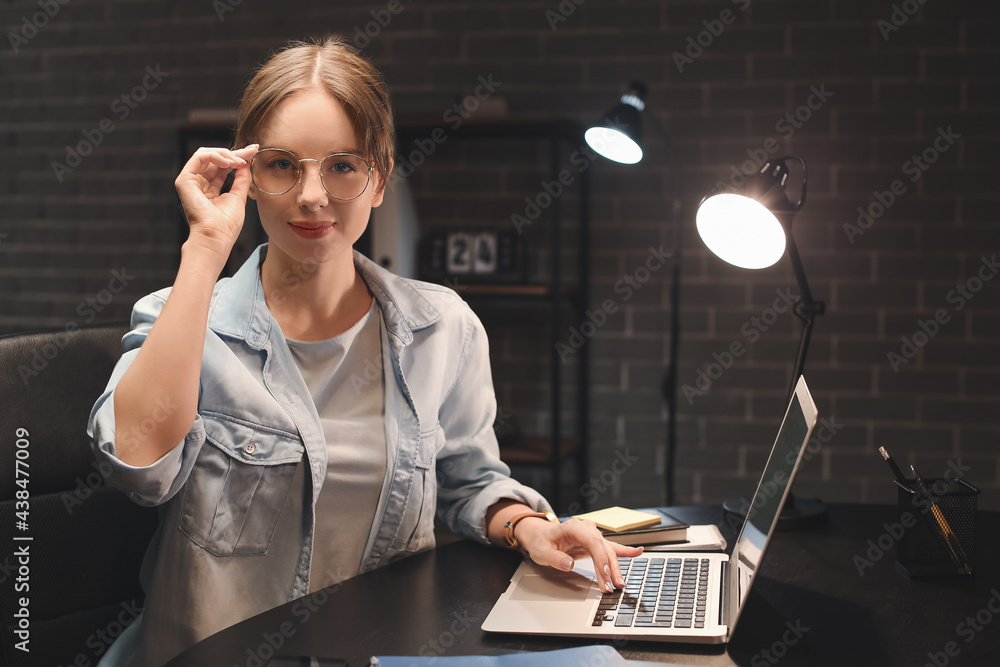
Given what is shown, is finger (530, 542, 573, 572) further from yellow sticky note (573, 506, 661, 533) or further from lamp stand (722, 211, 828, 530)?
lamp stand (722, 211, 828, 530)

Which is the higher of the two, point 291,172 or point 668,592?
point 291,172

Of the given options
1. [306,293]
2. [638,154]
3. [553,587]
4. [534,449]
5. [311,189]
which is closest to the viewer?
[553,587]

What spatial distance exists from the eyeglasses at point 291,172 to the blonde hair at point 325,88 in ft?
0.16

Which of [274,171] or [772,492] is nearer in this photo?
[772,492]

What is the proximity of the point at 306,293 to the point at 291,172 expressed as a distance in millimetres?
204

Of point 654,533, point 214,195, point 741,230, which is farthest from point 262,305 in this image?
point 741,230

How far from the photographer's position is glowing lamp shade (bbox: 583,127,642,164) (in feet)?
7.26

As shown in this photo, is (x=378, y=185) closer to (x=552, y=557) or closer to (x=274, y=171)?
(x=274, y=171)

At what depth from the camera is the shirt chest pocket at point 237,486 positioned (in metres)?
1.18

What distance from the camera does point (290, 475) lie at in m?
1.22

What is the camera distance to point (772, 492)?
39.3 inches

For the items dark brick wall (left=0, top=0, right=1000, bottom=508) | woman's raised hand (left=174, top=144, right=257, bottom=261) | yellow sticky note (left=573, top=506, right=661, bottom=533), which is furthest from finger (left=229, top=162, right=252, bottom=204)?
dark brick wall (left=0, top=0, right=1000, bottom=508)

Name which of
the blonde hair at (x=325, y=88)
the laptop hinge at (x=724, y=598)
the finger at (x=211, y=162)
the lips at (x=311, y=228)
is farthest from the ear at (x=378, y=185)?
the laptop hinge at (x=724, y=598)

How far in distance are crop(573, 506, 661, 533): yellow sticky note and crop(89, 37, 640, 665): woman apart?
0.34 ft
